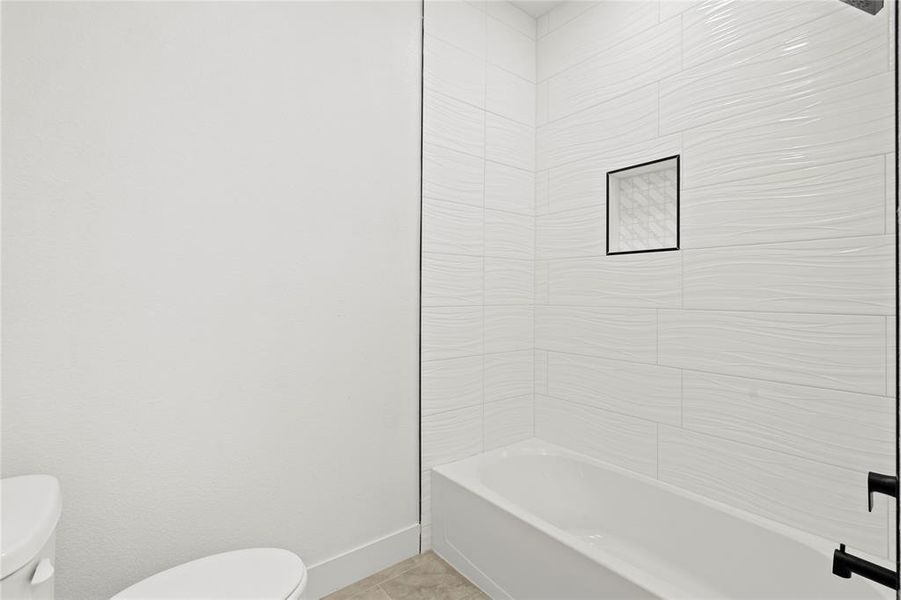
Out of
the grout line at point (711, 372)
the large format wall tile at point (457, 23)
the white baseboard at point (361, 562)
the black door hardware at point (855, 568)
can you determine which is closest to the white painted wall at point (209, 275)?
the white baseboard at point (361, 562)

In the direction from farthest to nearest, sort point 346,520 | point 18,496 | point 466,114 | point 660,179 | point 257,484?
point 466,114 → point 660,179 → point 346,520 → point 257,484 → point 18,496

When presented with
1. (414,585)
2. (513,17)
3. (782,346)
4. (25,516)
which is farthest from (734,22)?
(25,516)

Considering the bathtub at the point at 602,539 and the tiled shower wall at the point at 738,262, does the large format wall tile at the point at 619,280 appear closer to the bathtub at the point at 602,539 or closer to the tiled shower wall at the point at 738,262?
the tiled shower wall at the point at 738,262

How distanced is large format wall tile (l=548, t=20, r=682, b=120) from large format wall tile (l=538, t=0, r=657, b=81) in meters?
0.04

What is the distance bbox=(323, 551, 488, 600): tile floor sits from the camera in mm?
1843

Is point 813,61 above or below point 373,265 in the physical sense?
above

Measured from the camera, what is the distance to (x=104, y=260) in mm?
1409

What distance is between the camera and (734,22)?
1762 mm

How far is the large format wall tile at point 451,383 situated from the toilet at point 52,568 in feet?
2.95

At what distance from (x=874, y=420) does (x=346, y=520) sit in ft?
6.27

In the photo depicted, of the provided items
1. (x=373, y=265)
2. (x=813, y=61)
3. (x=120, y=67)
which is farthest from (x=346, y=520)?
(x=813, y=61)

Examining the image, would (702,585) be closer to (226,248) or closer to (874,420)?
(874,420)

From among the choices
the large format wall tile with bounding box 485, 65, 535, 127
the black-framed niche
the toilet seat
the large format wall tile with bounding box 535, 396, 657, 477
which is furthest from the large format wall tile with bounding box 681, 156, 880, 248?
the toilet seat

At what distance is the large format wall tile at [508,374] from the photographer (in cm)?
237
